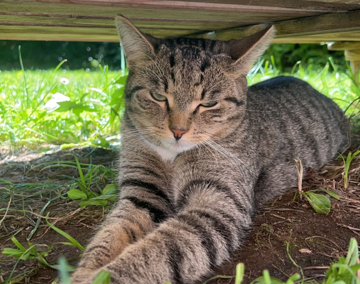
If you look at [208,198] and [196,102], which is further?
[196,102]

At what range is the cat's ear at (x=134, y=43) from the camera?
241 centimetres

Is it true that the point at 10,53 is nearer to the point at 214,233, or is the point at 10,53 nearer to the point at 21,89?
the point at 21,89

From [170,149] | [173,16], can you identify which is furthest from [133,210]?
[173,16]

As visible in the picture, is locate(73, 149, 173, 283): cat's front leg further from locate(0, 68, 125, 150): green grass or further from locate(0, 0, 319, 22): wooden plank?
locate(0, 68, 125, 150): green grass

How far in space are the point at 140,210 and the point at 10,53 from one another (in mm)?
10427

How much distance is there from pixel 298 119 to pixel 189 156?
4.30ft

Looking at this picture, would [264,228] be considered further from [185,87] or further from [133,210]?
[185,87]

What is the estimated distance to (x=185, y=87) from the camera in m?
2.33

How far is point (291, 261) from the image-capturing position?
6.45 feet

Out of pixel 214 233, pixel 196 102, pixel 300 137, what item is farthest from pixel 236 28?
pixel 214 233

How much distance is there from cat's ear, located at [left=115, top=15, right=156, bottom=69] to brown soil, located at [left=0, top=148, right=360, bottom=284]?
1.05 meters

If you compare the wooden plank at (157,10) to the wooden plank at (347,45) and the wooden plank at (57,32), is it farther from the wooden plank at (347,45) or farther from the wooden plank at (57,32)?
the wooden plank at (347,45)

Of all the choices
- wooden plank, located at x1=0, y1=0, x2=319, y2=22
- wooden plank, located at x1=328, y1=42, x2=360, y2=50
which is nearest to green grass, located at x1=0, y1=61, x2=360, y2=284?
wooden plank, located at x1=328, y1=42, x2=360, y2=50

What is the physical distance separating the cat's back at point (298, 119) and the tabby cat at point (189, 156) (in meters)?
0.13
